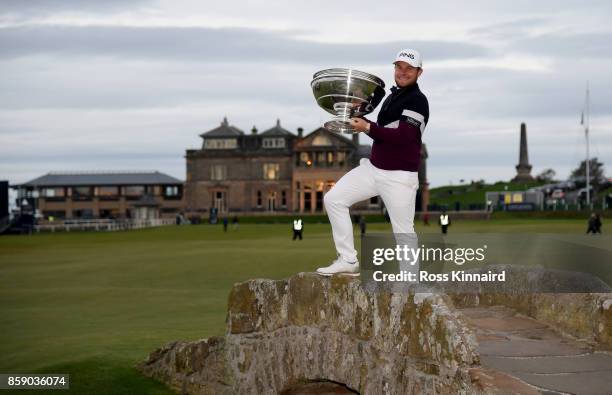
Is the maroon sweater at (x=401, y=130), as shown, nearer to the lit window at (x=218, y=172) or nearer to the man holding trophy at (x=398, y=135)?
the man holding trophy at (x=398, y=135)

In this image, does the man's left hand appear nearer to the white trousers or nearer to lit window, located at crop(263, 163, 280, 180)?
the white trousers

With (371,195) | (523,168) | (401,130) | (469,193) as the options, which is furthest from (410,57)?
(469,193)

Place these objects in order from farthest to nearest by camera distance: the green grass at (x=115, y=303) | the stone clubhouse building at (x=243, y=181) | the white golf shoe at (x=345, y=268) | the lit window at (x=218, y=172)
Answer: the lit window at (x=218, y=172)
the stone clubhouse building at (x=243, y=181)
the green grass at (x=115, y=303)
the white golf shoe at (x=345, y=268)

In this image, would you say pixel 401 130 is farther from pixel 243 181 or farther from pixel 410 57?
pixel 243 181

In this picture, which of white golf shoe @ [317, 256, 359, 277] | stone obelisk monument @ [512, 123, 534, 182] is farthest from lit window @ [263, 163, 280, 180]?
white golf shoe @ [317, 256, 359, 277]

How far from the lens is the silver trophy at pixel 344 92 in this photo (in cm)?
722

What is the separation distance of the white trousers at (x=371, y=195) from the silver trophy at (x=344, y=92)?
585 mm

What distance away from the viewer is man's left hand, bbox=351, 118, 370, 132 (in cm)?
717

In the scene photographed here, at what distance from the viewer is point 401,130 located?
7301 mm

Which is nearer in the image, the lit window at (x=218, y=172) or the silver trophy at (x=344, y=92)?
the silver trophy at (x=344, y=92)

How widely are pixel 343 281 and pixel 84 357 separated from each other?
6.84 m

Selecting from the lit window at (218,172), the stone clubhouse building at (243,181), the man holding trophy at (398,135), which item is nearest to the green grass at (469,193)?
the stone clubhouse building at (243,181)

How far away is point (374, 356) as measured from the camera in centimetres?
730

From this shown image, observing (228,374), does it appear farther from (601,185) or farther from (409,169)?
(601,185)
